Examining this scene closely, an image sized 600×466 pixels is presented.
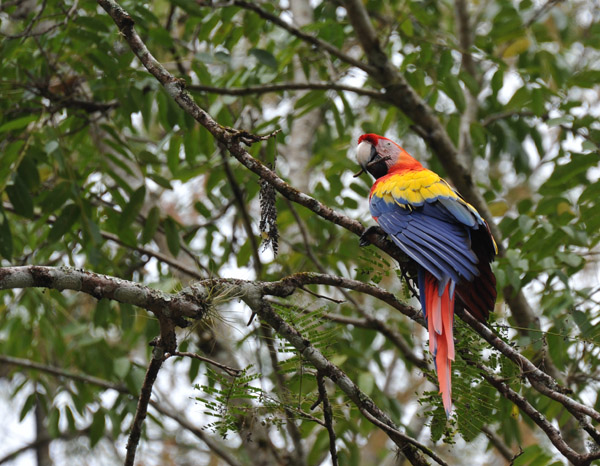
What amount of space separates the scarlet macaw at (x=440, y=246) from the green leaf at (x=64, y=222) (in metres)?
1.32

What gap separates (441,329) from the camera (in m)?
2.17

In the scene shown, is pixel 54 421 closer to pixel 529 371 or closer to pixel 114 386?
pixel 114 386

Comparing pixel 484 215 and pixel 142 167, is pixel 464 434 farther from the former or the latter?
pixel 142 167

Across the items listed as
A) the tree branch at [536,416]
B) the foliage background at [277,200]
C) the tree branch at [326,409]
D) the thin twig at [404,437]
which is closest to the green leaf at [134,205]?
the foliage background at [277,200]

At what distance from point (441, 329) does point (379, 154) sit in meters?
1.47

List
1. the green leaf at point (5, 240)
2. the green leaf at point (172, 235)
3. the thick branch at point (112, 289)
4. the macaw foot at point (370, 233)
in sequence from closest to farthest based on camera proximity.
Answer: the thick branch at point (112, 289) < the macaw foot at point (370, 233) < the green leaf at point (5, 240) < the green leaf at point (172, 235)

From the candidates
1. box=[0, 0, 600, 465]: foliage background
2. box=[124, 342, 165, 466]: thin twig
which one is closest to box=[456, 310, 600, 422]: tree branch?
box=[0, 0, 600, 465]: foliage background

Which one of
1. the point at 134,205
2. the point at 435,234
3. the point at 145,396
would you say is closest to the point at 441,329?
the point at 435,234

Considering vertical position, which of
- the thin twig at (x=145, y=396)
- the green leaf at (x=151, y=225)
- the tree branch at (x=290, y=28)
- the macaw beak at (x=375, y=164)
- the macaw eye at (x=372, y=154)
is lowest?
the thin twig at (x=145, y=396)

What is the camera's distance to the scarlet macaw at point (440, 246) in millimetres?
2199

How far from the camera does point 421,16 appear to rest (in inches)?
147

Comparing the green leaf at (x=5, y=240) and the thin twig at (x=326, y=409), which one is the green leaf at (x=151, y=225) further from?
the thin twig at (x=326, y=409)

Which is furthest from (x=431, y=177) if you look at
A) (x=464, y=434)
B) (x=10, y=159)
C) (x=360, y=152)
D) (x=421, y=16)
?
(x=10, y=159)

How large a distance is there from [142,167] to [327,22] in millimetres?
1237
